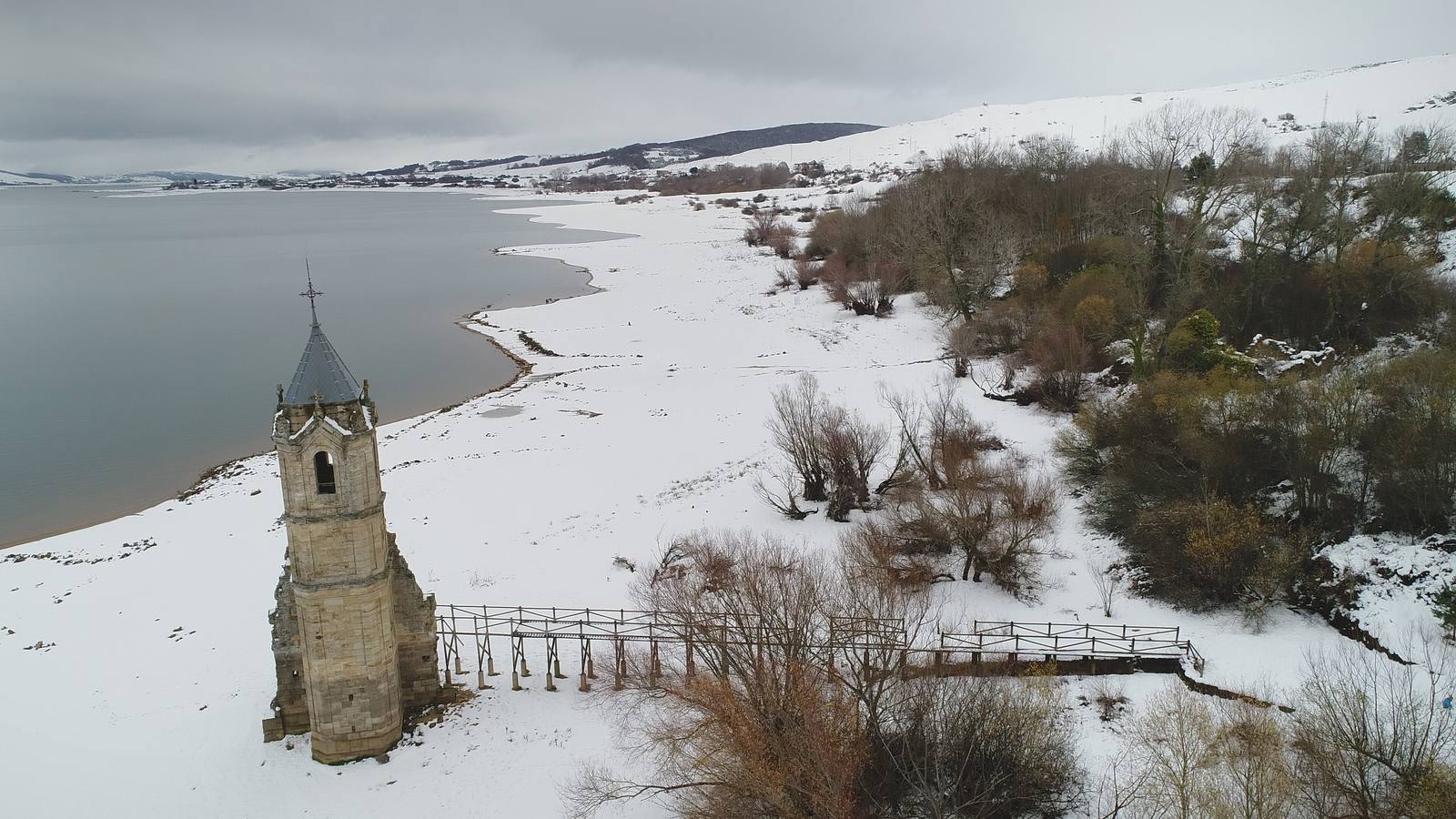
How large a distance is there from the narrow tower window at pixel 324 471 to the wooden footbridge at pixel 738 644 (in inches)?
213

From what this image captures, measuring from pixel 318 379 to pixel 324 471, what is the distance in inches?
80.8

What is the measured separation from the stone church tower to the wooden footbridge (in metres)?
2.81

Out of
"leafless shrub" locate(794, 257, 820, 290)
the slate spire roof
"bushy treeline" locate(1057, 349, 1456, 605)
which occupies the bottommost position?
"bushy treeline" locate(1057, 349, 1456, 605)

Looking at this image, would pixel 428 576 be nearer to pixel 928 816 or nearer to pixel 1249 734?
pixel 928 816

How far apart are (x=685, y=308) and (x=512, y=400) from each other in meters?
25.2

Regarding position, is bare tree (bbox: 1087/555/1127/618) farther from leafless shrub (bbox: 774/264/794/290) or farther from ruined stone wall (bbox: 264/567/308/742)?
leafless shrub (bbox: 774/264/794/290)

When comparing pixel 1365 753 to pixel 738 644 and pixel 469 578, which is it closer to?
pixel 738 644

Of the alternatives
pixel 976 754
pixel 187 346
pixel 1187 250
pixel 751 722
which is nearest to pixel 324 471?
pixel 751 722

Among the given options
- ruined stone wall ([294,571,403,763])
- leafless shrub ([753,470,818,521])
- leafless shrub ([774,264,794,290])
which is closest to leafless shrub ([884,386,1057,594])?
leafless shrub ([753,470,818,521])

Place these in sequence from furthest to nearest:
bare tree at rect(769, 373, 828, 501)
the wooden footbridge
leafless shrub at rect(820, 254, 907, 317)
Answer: leafless shrub at rect(820, 254, 907, 317) < bare tree at rect(769, 373, 828, 501) < the wooden footbridge

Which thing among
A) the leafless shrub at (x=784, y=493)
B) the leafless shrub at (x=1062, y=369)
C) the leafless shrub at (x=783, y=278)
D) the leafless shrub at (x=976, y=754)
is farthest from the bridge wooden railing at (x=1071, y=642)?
the leafless shrub at (x=783, y=278)

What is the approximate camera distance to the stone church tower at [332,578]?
61.3 feet

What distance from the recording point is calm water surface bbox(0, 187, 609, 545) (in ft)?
135

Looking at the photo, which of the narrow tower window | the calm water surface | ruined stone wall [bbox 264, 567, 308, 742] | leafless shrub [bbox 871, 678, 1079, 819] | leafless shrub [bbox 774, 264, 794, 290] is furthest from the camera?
leafless shrub [bbox 774, 264, 794, 290]
